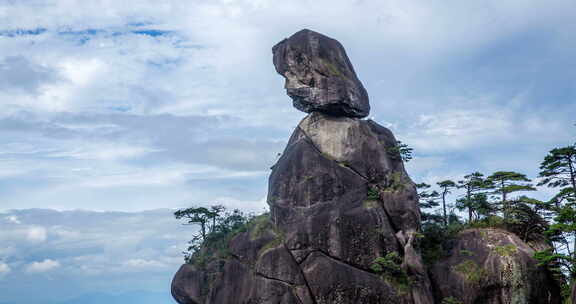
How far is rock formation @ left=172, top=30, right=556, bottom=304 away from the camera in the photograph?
35.3 m

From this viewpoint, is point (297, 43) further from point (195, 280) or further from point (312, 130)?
point (195, 280)

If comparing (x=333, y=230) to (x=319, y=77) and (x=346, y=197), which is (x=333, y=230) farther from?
(x=319, y=77)

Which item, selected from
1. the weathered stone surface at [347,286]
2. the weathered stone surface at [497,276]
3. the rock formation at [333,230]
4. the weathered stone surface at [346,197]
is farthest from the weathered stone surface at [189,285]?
the weathered stone surface at [497,276]

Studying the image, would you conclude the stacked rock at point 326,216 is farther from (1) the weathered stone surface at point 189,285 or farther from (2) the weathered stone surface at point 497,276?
(2) the weathered stone surface at point 497,276

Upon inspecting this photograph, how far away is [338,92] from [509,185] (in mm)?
15426

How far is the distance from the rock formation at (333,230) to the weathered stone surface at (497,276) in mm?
86

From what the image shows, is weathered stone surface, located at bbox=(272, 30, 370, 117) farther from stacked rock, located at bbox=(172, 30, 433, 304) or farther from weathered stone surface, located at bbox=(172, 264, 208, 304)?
weathered stone surface, located at bbox=(172, 264, 208, 304)

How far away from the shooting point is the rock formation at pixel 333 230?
3528 cm

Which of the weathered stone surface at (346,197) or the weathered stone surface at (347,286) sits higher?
the weathered stone surface at (346,197)

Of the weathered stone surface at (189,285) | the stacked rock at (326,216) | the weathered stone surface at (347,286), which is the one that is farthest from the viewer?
the weathered stone surface at (189,285)

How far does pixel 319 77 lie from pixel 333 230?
521 inches

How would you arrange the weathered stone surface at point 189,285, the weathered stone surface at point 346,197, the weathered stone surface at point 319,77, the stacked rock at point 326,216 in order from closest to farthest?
the stacked rock at point 326,216 < the weathered stone surface at point 346,197 < the weathered stone surface at point 319,77 < the weathered stone surface at point 189,285

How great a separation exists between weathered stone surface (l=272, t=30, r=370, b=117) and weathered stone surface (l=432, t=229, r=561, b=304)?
14.4 meters

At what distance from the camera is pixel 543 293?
35.9 metres
